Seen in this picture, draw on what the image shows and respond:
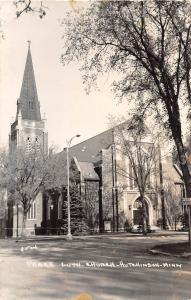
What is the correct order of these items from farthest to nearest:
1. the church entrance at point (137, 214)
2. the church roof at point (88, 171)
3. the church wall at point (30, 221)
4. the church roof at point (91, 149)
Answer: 1. the church wall at point (30, 221)
2. the church roof at point (88, 171)
3. the church entrance at point (137, 214)
4. the church roof at point (91, 149)

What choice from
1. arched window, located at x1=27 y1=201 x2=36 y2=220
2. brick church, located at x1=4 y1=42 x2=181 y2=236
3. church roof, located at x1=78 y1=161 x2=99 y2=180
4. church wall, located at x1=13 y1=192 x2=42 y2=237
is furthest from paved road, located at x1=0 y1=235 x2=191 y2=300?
arched window, located at x1=27 y1=201 x2=36 y2=220

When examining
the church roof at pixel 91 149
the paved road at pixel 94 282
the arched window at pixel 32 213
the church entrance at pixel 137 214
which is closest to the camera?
the paved road at pixel 94 282

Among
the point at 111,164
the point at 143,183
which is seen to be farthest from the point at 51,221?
the point at 143,183

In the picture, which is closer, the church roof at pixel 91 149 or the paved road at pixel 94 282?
the paved road at pixel 94 282

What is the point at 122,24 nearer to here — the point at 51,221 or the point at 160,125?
the point at 160,125

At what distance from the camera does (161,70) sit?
47.8ft

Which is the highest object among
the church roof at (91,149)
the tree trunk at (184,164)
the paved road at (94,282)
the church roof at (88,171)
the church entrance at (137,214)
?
the church roof at (91,149)

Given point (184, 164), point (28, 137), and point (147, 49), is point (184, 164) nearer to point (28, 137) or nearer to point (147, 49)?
point (147, 49)

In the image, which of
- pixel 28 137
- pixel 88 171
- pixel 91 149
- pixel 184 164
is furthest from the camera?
pixel 28 137

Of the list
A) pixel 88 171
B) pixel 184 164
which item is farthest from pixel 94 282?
pixel 88 171

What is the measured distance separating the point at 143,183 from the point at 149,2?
20.4m

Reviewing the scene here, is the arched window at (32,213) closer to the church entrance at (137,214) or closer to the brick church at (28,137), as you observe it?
the brick church at (28,137)

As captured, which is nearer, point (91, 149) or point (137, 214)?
point (137, 214)

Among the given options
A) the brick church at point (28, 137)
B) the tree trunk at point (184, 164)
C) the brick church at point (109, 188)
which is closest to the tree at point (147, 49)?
the tree trunk at point (184, 164)
